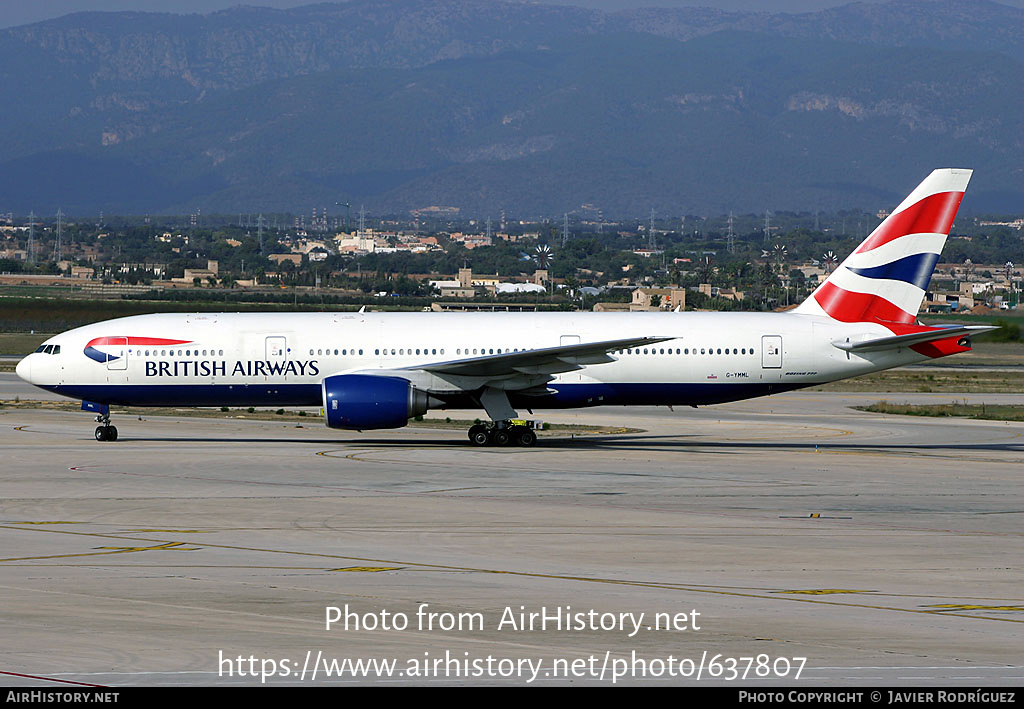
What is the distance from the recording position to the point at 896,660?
A: 1430 centimetres

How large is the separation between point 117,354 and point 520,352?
11.5 m

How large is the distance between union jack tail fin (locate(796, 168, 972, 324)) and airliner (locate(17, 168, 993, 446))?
0.04 meters

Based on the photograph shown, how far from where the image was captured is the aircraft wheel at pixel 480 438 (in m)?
39.0

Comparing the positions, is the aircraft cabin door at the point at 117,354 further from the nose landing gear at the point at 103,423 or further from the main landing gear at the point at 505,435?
the main landing gear at the point at 505,435

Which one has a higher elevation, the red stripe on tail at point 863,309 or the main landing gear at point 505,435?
the red stripe on tail at point 863,309

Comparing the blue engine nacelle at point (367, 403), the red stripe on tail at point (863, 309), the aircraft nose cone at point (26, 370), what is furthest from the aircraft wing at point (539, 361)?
the aircraft nose cone at point (26, 370)

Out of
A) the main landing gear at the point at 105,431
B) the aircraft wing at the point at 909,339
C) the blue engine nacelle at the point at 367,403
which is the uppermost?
the aircraft wing at the point at 909,339

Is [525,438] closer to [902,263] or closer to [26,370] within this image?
[902,263]

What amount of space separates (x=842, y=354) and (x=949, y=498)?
1201 centimetres

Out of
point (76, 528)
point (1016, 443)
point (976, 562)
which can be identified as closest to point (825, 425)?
point (1016, 443)

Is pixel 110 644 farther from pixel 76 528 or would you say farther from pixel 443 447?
pixel 443 447

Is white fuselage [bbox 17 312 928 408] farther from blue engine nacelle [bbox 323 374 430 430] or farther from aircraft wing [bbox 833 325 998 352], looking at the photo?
blue engine nacelle [bbox 323 374 430 430]

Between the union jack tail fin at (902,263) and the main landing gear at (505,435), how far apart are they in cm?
944
